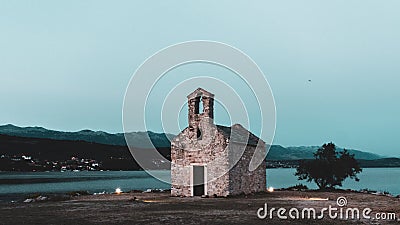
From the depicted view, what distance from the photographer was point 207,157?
99.1ft

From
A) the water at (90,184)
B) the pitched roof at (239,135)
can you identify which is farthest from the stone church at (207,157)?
the water at (90,184)

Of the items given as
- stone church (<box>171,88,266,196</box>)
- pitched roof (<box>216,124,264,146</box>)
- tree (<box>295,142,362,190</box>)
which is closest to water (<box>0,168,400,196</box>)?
tree (<box>295,142,362,190</box>)

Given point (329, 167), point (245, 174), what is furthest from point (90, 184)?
point (245, 174)

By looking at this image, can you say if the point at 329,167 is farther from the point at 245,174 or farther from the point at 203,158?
the point at 203,158

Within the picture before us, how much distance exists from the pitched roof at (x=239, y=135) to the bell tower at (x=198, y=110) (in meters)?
1.17

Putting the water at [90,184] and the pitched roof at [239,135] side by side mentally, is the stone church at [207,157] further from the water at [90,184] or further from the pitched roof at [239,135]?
the water at [90,184]

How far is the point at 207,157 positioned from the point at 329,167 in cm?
1311

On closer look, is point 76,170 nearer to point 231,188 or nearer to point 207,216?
point 231,188

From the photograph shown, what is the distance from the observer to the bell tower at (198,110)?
101 ft

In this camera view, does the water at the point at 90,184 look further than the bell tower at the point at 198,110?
Yes

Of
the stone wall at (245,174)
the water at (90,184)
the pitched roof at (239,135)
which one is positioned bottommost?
the water at (90,184)

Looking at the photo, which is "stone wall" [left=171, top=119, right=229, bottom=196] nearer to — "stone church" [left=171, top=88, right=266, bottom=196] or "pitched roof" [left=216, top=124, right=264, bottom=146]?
"stone church" [left=171, top=88, right=266, bottom=196]

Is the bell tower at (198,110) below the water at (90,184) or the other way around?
the other way around

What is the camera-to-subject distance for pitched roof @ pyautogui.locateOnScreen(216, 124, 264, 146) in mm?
30391
